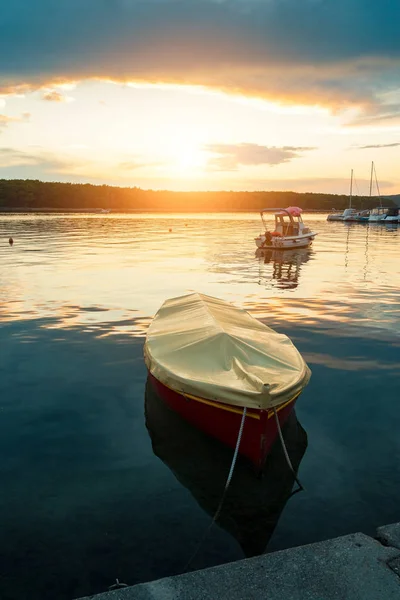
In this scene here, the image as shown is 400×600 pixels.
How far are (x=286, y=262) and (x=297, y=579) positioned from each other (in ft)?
127

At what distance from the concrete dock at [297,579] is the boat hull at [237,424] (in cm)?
228

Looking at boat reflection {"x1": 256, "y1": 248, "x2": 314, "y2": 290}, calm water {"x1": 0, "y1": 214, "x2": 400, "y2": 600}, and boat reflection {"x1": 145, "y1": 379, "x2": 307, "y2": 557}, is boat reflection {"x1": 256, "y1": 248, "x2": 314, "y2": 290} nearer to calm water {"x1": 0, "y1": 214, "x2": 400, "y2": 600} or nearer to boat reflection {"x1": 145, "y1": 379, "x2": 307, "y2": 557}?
calm water {"x1": 0, "y1": 214, "x2": 400, "y2": 600}

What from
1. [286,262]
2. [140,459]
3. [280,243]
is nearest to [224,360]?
[140,459]

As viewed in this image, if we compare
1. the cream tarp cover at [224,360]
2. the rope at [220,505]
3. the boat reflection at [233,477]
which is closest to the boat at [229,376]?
the cream tarp cover at [224,360]

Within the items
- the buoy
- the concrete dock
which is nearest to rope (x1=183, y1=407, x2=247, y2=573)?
the buoy

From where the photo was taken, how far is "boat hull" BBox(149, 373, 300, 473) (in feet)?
28.0

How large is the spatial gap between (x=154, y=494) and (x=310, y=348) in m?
10.1

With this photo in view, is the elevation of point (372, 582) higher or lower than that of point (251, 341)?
lower

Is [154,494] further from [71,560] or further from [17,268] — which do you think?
[17,268]

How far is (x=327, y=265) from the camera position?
4159 cm

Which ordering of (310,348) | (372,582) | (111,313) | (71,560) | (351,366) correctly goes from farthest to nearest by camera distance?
(111,313)
(310,348)
(351,366)
(71,560)
(372,582)

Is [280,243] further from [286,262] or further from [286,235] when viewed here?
[286,262]

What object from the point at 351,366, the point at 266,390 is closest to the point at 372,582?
the point at 266,390

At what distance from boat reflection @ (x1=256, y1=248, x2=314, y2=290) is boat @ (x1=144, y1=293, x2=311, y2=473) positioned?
1779 centimetres
